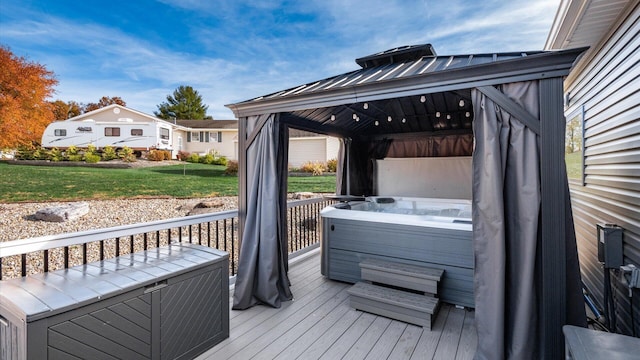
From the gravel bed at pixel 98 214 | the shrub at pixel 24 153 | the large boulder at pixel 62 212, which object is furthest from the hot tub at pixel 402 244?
the shrub at pixel 24 153

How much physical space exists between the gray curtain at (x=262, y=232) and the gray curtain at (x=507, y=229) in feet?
6.02

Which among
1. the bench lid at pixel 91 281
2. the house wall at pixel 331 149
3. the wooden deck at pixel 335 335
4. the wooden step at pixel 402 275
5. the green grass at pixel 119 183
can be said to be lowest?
the wooden deck at pixel 335 335

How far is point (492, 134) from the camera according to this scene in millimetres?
1951

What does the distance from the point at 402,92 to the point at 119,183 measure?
25.2 ft

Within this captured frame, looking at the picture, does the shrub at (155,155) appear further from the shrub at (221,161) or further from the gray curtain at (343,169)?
the gray curtain at (343,169)

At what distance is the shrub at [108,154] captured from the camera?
7.91 metres

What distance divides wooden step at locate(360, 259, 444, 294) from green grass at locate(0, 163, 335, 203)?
6.31 m

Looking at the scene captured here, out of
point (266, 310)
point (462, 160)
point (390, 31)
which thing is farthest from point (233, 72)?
point (266, 310)

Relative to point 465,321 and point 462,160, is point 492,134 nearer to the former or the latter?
point 465,321

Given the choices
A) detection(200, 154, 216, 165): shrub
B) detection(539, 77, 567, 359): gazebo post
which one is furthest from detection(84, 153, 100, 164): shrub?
detection(539, 77, 567, 359): gazebo post

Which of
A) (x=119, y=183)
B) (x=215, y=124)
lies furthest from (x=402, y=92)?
(x=215, y=124)

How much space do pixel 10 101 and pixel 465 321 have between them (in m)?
7.78

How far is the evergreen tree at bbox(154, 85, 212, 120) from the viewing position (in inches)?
741

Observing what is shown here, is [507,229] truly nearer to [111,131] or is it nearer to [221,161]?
[221,161]
